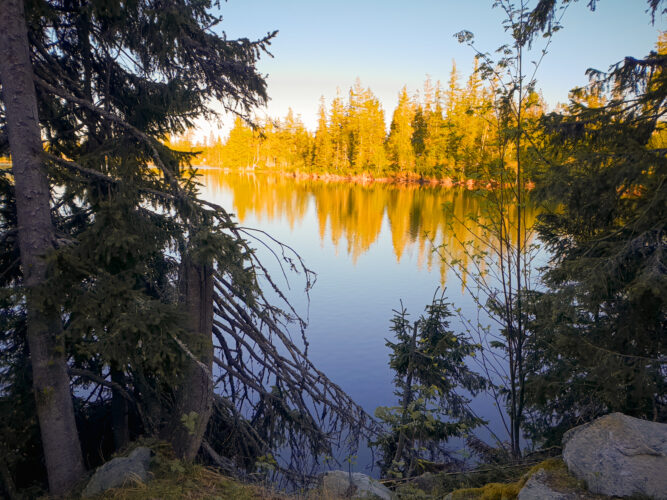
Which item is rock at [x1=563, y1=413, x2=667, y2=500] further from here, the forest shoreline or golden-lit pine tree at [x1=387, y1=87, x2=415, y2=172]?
golden-lit pine tree at [x1=387, y1=87, x2=415, y2=172]

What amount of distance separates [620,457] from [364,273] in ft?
44.0

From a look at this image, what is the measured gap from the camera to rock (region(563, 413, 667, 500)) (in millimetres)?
2963

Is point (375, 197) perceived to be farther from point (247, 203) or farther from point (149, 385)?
point (149, 385)

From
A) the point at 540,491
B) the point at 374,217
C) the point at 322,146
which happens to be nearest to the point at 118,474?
the point at 540,491

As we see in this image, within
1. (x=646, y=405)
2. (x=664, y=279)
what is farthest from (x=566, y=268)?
(x=646, y=405)

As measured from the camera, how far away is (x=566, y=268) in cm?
478

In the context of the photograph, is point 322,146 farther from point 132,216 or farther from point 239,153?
point 132,216

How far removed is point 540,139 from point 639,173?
5.06ft

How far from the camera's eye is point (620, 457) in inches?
122

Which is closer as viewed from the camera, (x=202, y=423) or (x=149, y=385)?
(x=202, y=423)

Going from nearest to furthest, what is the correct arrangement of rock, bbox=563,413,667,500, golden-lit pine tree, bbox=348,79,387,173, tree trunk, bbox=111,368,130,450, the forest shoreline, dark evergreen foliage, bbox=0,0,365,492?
rock, bbox=563,413,667,500
dark evergreen foliage, bbox=0,0,365,492
tree trunk, bbox=111,368,130,450
the forest shoreline
golden-lit pine tree, bbox=348,79,387,173

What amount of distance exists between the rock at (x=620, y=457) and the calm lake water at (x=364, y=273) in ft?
10.7

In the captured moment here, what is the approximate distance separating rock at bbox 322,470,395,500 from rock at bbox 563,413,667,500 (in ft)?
5.85

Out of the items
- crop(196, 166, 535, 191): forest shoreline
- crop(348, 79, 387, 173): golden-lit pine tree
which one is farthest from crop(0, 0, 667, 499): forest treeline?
crop(348, 79, 387, 173): golden-lit pine tree
